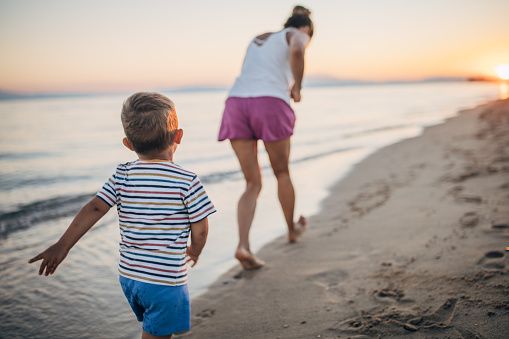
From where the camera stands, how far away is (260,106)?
262cm

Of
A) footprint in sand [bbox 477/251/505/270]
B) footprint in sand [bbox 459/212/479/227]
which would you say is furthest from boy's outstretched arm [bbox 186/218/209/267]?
footprint in sand [bbox 459/212/479/227]

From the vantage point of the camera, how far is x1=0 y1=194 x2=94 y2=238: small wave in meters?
4.07

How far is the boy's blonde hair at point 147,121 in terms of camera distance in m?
1.36

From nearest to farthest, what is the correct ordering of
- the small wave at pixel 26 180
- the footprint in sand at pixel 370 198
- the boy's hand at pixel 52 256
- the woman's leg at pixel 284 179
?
the boy's hand at pixel 52 256
the woman's leg at pixel 284 179
the footprint in sand at pixel 370 198
the small wave at pixel 26 180

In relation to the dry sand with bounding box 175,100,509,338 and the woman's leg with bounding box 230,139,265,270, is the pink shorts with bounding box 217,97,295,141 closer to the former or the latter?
the woman's leg with bounding box 230,139,265,270

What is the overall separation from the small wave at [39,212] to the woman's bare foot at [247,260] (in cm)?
273

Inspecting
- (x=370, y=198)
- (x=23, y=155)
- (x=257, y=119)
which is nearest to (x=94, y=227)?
(x=257, y=119)

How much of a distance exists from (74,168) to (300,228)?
6.09m

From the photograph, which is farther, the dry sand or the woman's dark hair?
the woman's dark hair

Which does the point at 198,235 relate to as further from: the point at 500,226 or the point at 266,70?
the point at 500,226

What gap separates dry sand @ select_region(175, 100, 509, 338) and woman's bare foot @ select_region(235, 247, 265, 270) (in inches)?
2.2

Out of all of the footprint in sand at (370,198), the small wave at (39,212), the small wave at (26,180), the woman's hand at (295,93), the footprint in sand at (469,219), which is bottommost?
the footprint in sand at (370,198)

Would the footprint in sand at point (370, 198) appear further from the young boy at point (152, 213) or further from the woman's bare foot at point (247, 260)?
the young boy at point (152, 213)

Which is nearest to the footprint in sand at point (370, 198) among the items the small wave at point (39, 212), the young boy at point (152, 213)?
the young boy at point (152, 213)
